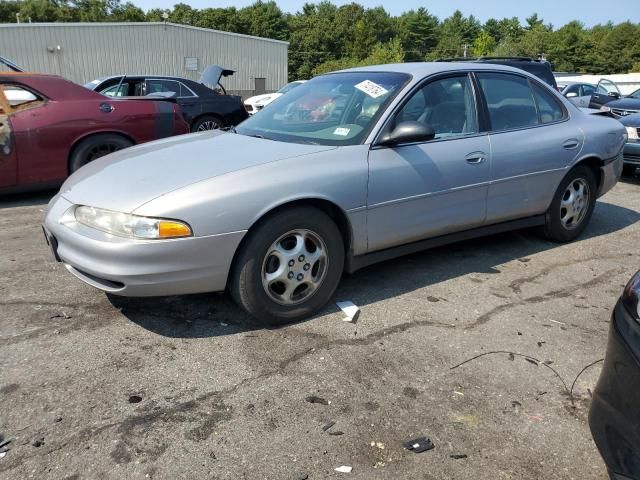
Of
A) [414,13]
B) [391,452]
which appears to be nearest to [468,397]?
[391,452]

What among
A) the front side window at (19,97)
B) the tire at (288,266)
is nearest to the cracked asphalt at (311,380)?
the tire at (288,266)

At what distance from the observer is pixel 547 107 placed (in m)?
4.86

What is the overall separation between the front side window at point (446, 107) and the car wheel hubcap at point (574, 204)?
135 centimetres

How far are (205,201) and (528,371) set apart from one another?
1.95m

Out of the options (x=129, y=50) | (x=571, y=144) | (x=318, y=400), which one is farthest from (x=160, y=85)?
(x=129, y=50)

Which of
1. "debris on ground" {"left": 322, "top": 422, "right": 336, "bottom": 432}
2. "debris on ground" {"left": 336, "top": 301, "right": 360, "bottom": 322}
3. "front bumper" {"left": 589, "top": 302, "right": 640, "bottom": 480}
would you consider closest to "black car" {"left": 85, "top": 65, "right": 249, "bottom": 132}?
"debris on ground" {"left": 336, "top": 301, "right": 360, "bottom": 322}

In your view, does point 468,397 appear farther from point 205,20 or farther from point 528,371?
point 205,20

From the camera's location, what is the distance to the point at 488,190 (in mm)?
4230

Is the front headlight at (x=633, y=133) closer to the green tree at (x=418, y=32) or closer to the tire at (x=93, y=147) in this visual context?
the tire at (x=93, y=147)

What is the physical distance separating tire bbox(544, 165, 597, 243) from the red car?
16.1 feet

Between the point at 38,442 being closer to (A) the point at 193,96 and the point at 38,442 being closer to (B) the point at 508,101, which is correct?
(B) the point at 508,101

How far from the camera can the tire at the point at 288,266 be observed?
126 inches

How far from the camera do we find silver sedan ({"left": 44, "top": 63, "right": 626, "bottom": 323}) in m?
3.02

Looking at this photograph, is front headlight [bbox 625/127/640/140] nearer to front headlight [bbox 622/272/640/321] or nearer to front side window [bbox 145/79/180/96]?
front headlight [bbox 622/272/640/321]
